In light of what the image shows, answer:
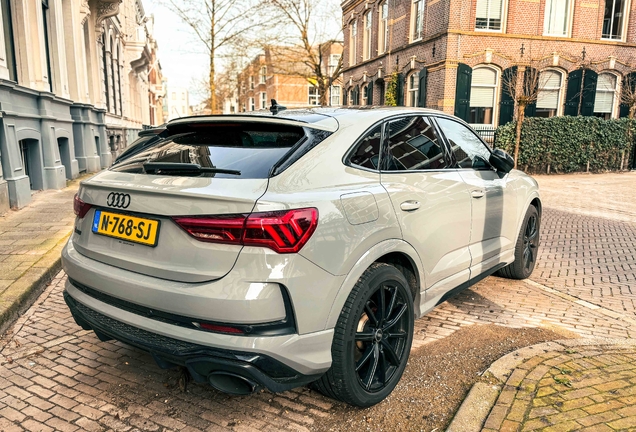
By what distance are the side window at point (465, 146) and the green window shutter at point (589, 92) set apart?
19970mm

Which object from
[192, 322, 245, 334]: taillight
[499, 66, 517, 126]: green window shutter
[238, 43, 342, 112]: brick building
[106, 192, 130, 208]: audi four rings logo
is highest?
[238, 43, 342, 112]: brick building

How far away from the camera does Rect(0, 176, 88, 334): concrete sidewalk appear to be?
14.1 ft

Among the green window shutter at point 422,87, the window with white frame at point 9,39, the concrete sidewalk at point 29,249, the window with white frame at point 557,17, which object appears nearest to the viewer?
the concrete sidewalk at point 29,249

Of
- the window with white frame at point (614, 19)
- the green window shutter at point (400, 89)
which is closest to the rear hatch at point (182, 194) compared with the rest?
the green window shutter at point (400, 89)

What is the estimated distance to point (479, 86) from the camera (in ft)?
66.2

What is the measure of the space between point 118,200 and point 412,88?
72.3 ft

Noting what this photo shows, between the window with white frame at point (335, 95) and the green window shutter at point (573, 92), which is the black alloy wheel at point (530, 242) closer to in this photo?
the green window shutter at point (573, 92)

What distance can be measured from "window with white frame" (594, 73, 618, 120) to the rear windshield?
912 inches

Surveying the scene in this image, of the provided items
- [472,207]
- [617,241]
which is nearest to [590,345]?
[472,207]

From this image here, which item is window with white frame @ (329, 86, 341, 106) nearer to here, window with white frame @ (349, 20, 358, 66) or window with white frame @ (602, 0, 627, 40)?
window with white frame @ (349, 20, 358, 66)

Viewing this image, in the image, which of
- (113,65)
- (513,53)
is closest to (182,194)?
(513,53)

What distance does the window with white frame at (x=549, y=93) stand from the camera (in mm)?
20859

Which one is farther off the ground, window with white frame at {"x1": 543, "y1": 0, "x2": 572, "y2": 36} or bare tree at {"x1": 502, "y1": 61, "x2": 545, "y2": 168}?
window with white frame at {"x1": 543, "y1": 0, "x2": 572, "y2": 36}

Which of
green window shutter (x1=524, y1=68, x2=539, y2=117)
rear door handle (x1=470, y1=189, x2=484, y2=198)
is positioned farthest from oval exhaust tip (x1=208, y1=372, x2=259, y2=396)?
green window shutter (x1=524, y1=68, x2=539, y2=117)
